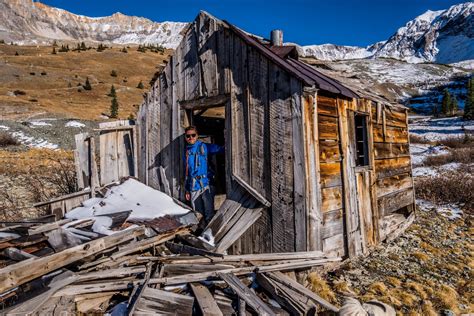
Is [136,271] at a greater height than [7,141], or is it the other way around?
[7,141]

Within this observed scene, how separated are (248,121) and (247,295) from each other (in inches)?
105

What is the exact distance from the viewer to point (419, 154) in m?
20.6

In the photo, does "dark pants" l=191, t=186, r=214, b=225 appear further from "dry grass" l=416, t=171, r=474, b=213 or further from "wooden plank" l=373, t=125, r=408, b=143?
"dry grass" l=416, t=171, r=474, b=213

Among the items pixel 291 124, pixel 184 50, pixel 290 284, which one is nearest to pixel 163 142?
pixel 184 50

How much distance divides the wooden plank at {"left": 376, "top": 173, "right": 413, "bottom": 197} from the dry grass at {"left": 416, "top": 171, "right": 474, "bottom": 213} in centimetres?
241

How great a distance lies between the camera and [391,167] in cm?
789

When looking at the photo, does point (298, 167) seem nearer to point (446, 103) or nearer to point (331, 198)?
point (331, 198)

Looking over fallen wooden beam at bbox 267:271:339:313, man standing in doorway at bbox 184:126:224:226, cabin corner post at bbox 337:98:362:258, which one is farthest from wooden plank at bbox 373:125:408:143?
fallen wooden beam at bbox 267:271:339:313

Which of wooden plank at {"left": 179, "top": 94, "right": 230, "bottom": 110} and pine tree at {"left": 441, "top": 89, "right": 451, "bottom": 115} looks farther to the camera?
pine tree at {"left": 441, "top": 89, "right": 451, "bottom": 115}

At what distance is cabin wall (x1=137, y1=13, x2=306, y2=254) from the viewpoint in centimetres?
507

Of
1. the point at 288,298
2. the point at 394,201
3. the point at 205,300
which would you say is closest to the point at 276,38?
the point at 394,201

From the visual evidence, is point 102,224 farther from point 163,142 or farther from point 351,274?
point 351,274

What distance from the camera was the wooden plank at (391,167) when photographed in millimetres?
7191

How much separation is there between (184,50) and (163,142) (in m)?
1.88
